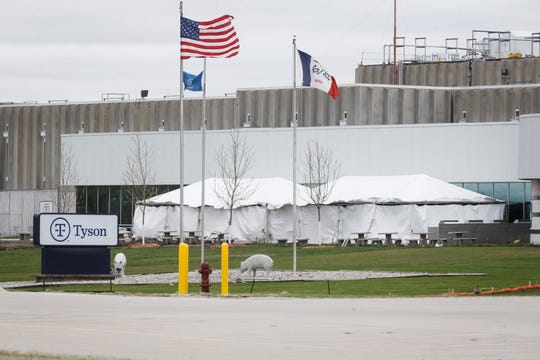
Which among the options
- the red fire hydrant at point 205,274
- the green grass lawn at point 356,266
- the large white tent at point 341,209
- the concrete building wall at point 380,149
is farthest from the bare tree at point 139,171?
the red fire hydrant at point 205,274

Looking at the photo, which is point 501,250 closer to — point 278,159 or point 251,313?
point 278,159

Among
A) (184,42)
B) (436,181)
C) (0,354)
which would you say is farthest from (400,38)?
(0,354)

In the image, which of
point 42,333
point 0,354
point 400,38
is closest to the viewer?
point 0,354

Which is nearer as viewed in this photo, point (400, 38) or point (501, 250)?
point (501, 250)

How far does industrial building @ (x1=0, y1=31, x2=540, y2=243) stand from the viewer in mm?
81000

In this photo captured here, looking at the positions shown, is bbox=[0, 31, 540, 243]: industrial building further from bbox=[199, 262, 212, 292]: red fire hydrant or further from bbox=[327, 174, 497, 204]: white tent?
bbox=[199, 262, 212, 292]: red fire hydrant

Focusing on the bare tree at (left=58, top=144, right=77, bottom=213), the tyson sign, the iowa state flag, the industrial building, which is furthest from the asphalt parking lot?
the bare tree at (left=58, top=144, right=77, bottom=213)

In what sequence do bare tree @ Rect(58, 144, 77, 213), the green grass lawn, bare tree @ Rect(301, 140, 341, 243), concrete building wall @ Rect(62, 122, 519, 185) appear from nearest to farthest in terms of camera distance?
1. the green grass lawn
2. concrete building wall @ Rect(62, 122, 519, 185)
3. bare tree @ Rect(301, 140, 341, 243)
4. bare tree @ Rect(58, 144, 77, 213)

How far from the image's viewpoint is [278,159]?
3398 inches

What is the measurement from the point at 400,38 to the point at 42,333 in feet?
287

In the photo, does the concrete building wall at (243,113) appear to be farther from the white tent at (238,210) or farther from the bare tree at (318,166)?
the white tent at (238,210)

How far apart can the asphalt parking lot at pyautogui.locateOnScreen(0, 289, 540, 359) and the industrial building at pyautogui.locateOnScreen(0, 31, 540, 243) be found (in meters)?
43.2

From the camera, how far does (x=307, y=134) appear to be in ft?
281

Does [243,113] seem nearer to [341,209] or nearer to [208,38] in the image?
[341,209]
